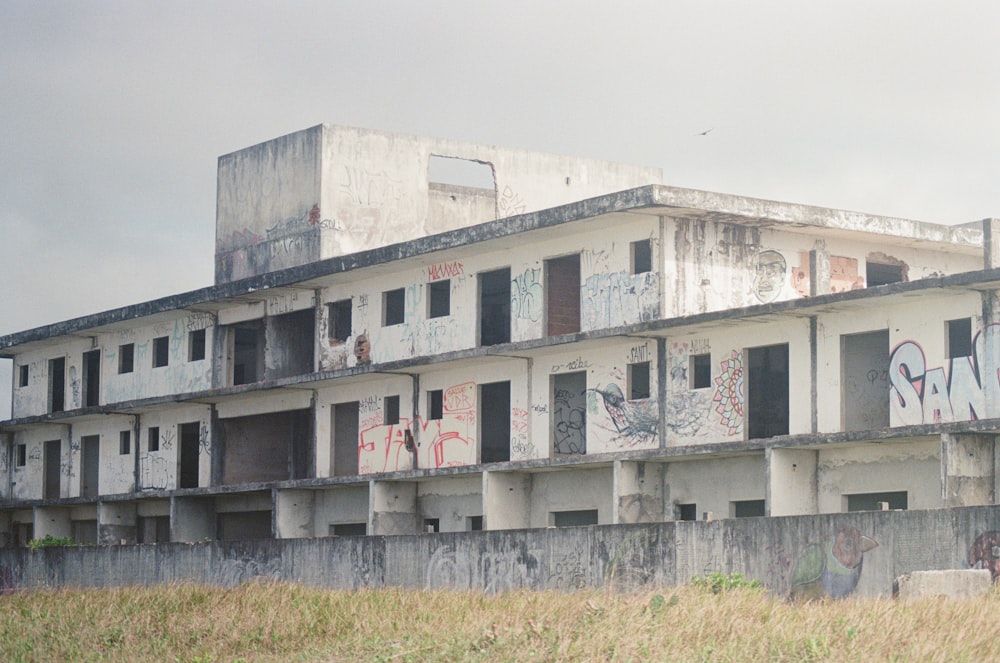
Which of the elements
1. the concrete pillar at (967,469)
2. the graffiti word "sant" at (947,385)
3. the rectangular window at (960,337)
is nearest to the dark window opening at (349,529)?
the graffiti word "sant" at (947,385)

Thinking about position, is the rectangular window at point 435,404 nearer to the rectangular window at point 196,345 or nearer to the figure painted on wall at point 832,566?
the rectangular window at point 196,345

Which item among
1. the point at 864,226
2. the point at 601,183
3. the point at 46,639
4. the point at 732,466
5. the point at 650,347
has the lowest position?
the point at 46,639

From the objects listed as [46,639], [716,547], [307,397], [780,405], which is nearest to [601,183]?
[307,397]

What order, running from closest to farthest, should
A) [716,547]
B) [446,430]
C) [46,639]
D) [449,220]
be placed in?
[46,639] → [716,547] → [446,430] → [449,220]

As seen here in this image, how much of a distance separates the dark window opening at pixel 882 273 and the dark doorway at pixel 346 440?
11959mm

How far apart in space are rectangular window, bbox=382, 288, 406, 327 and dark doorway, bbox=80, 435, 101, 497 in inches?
499

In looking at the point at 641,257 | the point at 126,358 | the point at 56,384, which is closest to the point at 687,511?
the point at 641,257

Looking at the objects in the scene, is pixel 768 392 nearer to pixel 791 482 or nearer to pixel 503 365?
pixel 791 482

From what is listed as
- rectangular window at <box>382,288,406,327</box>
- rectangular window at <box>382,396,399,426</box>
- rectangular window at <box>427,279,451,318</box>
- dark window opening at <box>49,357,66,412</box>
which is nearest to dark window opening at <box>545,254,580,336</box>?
rectangular window at <box>427,279,451,318</box>

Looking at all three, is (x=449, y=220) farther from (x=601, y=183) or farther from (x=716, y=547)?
(x=716, y=547)

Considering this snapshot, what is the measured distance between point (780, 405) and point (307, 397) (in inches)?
462

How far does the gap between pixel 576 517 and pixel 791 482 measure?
18.7ft

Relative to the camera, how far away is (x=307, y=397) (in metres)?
36.8

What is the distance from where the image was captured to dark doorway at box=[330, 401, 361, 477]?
36656 mm
